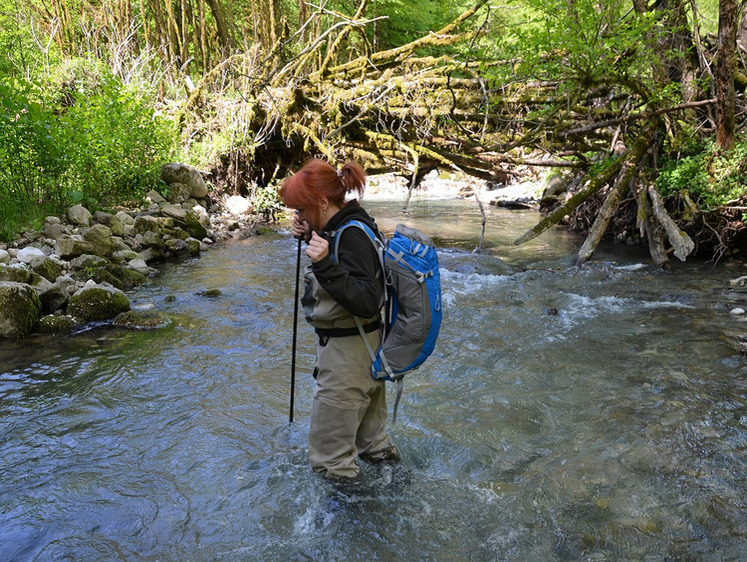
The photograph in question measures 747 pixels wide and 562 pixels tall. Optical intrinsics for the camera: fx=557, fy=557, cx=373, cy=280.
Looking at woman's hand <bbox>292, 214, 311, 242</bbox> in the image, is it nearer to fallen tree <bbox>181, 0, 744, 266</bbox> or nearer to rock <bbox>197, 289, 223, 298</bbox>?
rock <bbox>197, 289, 223, 298</bbox>

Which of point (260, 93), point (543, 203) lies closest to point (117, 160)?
point (260, 93)

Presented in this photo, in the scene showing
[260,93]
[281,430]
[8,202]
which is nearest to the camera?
[281,430]

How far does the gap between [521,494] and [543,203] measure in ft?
45.8

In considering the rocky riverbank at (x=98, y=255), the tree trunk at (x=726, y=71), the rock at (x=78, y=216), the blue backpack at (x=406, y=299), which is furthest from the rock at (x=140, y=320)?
the tree trunk at (x=726, y=71)

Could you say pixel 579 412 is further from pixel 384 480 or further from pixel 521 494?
pixel 384 480

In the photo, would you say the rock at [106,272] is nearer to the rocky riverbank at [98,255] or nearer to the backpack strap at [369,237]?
the rocky riverbank at [98,255]

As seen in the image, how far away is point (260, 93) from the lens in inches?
558

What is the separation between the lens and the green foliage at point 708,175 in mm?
8734

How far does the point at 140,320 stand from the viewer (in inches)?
272

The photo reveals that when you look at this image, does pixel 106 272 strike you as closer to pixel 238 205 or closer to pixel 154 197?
pixel 154 197

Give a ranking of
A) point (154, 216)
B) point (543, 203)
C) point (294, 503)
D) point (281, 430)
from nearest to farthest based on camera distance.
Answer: point (294, 503), point (281, 430), point (154, 216), point (543, 203)

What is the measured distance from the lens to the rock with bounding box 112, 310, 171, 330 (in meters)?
6.87

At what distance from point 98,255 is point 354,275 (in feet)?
24.6

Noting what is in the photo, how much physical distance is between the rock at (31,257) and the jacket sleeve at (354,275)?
626cm
